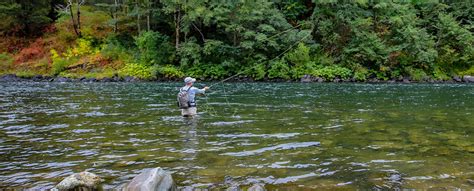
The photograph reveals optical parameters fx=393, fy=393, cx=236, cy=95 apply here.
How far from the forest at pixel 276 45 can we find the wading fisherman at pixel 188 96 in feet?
51.1

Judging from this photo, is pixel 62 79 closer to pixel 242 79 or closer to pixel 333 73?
pixel 242 79

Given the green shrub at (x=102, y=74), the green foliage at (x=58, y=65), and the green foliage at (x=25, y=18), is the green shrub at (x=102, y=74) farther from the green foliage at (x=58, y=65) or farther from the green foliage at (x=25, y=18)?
the green foliage at (x=25, y=18)

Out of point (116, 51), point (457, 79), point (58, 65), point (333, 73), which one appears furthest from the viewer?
point (116, 51)

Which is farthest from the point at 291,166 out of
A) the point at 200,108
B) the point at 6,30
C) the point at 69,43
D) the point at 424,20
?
the point at 6,30

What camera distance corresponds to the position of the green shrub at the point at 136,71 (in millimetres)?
31047

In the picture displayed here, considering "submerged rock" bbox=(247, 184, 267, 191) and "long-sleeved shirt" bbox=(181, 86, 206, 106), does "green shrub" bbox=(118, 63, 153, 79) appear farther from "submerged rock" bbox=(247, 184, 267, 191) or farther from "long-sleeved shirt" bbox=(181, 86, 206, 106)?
"submerged rock" bbox=(247, 184, 267, 191)

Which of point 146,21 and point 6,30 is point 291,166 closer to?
point 146,21

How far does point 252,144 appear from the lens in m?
8.95

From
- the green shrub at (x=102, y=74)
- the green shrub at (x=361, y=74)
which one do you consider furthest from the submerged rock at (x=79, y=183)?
the green shrub at (x=102, y=74)

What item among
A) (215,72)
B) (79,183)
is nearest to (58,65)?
(215,72)

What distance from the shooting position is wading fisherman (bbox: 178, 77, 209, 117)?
12281mm

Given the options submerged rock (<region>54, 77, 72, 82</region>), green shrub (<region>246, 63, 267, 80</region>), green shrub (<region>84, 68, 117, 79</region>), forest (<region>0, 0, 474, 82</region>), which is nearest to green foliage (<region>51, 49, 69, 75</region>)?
forest (<region>0, 0, 474, 82</region>)

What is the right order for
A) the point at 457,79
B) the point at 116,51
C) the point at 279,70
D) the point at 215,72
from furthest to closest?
the point at 116,51, the point at 215,72, the point at 279,70, the point at 457,79

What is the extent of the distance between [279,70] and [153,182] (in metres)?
25.0
